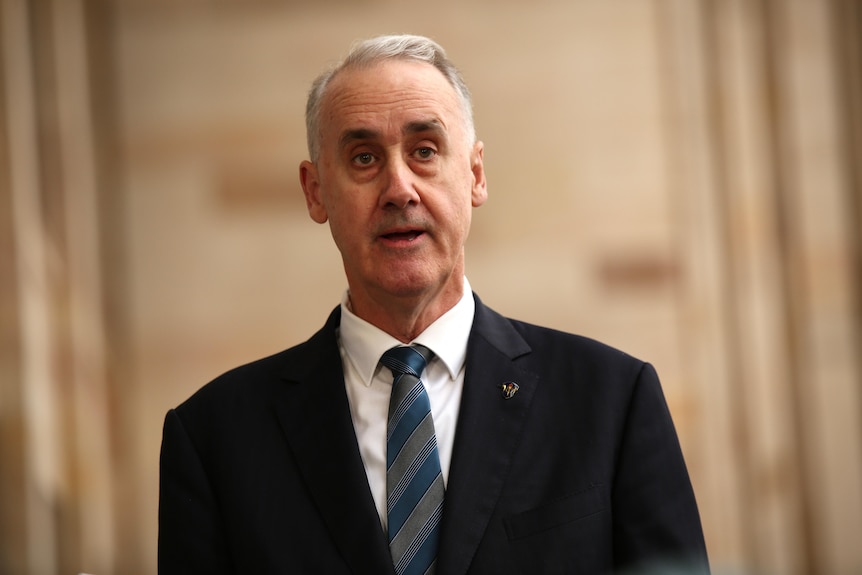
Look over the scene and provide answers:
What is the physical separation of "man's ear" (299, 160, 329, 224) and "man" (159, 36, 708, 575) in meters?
0.04

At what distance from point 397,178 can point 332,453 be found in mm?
623

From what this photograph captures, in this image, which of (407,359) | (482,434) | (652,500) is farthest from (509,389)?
(652,500)

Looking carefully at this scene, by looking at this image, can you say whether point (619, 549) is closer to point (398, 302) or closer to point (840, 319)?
point (398, 302)

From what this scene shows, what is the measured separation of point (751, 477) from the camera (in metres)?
5.12

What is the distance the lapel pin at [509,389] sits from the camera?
2.28 metres

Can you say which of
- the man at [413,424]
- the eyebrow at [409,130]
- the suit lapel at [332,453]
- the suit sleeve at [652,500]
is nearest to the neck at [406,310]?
the man at [413,424]

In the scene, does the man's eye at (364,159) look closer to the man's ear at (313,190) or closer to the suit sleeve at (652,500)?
the man's ear at (313,190)

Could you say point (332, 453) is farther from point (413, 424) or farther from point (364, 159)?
point (364, 159)

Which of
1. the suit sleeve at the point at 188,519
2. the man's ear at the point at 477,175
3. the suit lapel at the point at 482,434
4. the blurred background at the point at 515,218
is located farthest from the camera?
the blurred background at the point at 515,218

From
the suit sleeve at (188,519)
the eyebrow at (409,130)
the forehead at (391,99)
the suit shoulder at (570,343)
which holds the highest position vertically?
the forehead at (391,99)

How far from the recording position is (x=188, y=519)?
7.42 ft

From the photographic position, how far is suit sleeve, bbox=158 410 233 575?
224 centimetres

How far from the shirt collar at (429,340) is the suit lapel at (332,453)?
0.05 m

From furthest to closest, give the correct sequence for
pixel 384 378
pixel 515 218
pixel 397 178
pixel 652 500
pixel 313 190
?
pixel 515 218 → pixel 313 190 → pixel 384 378 → pixel 397 178 → pixel 652 500
